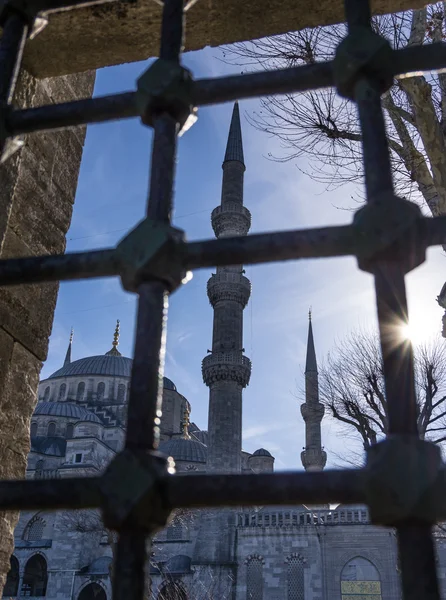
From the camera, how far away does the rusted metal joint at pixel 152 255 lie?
1.09 meters

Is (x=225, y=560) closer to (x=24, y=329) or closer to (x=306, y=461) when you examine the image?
(x=306, y=461)

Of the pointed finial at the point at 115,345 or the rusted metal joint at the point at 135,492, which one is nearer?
the rusted metal joint at the point at 135,492

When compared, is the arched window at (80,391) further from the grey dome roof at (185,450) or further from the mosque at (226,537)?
the grey dome roof at (185,450)

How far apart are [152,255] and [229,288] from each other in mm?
24075

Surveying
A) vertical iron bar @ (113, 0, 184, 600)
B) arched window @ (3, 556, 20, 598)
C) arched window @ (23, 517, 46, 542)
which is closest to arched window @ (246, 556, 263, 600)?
arched window @ (23, 517, 46, 542)

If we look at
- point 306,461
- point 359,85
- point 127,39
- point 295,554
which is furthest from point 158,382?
point 306,461

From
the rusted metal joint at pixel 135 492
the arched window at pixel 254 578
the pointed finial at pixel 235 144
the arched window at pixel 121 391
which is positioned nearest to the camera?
the rusted metal joint at pixel 135 492

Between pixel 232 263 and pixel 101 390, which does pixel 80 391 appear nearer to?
pixel 101 390

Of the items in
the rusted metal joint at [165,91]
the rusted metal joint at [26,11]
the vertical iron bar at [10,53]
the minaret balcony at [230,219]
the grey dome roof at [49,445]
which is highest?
the minaret balcony at [230,219]

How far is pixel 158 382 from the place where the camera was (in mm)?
1060

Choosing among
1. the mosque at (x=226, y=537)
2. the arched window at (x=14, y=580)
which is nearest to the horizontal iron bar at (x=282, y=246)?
the mosque at (x=226, y=537)

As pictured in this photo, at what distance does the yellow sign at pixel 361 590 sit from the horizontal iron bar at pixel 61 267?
23350mm

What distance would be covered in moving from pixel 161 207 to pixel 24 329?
3.56 ft

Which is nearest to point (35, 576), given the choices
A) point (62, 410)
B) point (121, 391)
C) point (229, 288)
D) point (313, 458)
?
point (62, 410)
